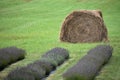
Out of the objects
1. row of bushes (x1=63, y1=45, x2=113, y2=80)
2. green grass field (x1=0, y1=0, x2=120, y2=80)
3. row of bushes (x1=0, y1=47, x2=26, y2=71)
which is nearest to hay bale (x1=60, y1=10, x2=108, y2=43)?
green grass field (x1=0, y1=0, x2=120, y2=80)

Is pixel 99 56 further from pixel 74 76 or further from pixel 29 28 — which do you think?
pixel 29 28

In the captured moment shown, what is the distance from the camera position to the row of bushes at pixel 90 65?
605 inches

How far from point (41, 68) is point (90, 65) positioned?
2137mm

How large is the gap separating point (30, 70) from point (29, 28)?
2221 centimetres

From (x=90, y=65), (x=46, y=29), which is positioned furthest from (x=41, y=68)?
(x=46, y=29)

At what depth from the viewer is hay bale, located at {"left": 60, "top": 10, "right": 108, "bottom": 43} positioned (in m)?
27.4

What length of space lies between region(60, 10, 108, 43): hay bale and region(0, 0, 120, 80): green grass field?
0.83 meters

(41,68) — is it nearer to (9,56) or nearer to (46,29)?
(9,56)

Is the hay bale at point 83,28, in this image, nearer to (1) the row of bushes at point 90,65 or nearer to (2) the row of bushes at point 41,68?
(1) the row of bushes at point 90,65

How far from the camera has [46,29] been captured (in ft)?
122

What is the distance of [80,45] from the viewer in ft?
85.4

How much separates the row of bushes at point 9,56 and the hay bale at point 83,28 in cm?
646

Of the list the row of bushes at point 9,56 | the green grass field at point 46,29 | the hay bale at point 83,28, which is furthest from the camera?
the hay bale at point 83,28

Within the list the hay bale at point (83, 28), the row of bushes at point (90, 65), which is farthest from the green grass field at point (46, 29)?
the hay bale at point (83, 28)
